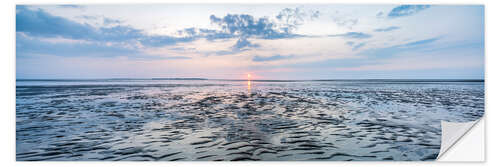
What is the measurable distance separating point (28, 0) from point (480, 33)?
10689mm

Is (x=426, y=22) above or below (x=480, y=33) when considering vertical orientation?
above

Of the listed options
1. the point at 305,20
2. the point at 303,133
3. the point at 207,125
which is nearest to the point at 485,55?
the point at 305,20

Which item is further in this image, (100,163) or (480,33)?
(480,33)

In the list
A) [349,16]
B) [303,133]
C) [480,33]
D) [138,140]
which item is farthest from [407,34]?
[138,140]

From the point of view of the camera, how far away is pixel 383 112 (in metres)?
6.44

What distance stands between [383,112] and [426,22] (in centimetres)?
266

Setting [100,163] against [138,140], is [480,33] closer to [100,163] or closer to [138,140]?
[138,140]

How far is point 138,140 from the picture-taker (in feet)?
14.2
